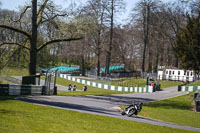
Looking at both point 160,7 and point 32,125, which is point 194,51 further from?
point 160,7

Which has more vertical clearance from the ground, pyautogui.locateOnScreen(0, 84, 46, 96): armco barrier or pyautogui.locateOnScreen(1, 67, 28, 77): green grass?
pyautogui.locateOnScreen(1, 67, 28, 77): green grass

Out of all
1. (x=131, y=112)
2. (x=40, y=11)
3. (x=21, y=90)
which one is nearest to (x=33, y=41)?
(x=40, y=11)

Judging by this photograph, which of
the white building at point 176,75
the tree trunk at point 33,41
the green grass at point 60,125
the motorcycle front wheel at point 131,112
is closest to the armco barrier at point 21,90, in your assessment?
the tree trunk at point 33,41

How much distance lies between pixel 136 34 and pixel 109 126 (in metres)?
48.0

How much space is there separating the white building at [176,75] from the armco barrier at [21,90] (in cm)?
3112

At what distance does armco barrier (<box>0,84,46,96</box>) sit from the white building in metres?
31.1

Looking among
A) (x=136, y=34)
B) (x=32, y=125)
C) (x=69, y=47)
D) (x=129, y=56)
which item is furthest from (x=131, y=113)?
(x=129, y=56)

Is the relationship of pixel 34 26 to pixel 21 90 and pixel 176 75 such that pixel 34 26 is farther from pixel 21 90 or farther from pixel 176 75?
pixel 176 75

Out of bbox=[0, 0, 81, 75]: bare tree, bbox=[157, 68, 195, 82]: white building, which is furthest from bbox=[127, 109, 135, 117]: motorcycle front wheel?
bbox=[157, 68, 195, 82]: white building

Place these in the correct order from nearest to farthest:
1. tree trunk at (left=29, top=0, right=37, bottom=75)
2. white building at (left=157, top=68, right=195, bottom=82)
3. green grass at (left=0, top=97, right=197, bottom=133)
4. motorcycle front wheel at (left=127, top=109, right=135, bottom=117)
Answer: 1. green grass at (left=0, top=97, right=197, bottom=133)
2. motorcycle front wheel at (left=127, top=109, right=135, bottom=117)
3. tree trunk at (left=29, top=0, right=37, bottom=75)
4. white building at (left=157, top=68, right=195, bottom=82)

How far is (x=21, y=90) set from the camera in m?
21.5

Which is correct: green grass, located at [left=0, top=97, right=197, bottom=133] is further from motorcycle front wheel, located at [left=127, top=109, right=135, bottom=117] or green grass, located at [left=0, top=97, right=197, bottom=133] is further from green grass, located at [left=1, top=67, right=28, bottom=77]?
green grass, located at [left=1, top=67, right=28, bottom=77]

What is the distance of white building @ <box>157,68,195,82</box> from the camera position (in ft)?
161

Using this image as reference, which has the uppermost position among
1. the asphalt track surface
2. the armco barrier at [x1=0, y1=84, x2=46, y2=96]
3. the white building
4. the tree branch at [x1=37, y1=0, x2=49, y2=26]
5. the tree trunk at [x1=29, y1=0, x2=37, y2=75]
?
the tree branch at [x1=37, y1=0, x2=49, y2=26]
